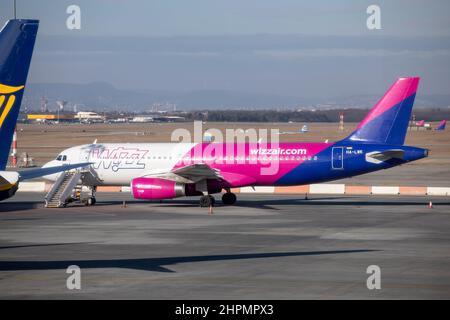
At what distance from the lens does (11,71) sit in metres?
17.6

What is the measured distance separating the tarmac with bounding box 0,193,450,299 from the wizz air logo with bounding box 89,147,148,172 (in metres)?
2.49

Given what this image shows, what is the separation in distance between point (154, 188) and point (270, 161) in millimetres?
7267

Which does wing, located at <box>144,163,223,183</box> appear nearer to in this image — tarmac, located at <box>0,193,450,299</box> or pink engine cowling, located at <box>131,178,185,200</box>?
pink engine cowling, located at <box>131,178,185,200</box>

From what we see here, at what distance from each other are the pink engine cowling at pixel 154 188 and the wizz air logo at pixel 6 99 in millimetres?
29830

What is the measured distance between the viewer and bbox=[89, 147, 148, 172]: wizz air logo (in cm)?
5078

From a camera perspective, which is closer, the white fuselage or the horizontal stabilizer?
the horizontal stabilizer

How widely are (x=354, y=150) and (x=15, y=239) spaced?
21.9 metres

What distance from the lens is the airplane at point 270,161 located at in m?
47.7

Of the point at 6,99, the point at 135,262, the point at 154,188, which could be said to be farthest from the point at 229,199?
the point at 6,99

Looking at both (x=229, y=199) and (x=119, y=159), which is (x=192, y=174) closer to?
(x=229, y=199)

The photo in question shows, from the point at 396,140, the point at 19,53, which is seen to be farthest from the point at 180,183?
the point at 19,53

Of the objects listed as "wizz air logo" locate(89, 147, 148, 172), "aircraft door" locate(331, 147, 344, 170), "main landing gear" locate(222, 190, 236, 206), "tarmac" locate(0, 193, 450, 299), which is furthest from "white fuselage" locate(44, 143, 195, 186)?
"aircraft door" locate(331, 147, 344, 170)

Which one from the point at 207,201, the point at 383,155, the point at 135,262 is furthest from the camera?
the point at 207,201

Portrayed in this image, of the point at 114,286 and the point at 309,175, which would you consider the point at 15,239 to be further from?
the point at 309,175
